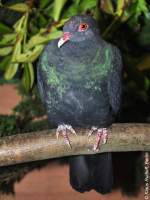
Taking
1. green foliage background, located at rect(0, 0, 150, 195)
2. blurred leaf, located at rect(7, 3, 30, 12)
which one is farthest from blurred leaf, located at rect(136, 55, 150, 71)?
blurred leaf, located at rect(7, 3, 30, 12)

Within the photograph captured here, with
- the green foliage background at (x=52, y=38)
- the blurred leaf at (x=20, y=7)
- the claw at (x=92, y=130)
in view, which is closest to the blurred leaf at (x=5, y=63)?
the green foliage background at (x=52, y=38)

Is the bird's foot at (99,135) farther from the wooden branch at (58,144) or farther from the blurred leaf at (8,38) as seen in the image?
the blurred leaf at (8,38)

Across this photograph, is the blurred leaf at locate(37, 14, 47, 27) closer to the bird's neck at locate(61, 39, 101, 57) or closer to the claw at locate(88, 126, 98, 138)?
the bird's neck at locate(61, 39, 101, 57)

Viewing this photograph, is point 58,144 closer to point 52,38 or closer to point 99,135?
point 99,135

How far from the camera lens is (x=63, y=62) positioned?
33.2 inches

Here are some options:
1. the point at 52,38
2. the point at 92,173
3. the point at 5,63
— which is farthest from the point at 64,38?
the point at 92,173

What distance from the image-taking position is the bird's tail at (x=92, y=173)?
2.78 feet

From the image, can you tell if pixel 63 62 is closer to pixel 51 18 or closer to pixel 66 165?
pixel 51 18

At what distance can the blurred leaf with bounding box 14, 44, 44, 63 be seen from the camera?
81 centimetres

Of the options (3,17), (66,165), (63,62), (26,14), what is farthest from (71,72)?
(66,165)

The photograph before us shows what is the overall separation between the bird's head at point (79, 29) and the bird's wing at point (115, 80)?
0.05 metres

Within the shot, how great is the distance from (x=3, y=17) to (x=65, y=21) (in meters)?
0.22

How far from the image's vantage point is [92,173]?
888 millimetres

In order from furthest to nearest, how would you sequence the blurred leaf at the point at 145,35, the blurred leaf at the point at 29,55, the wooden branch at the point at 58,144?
the blurred leaf at the point at 145,35 < the blurred leaf at the point at 29,55 < the wooden branch at the point at 58,144
